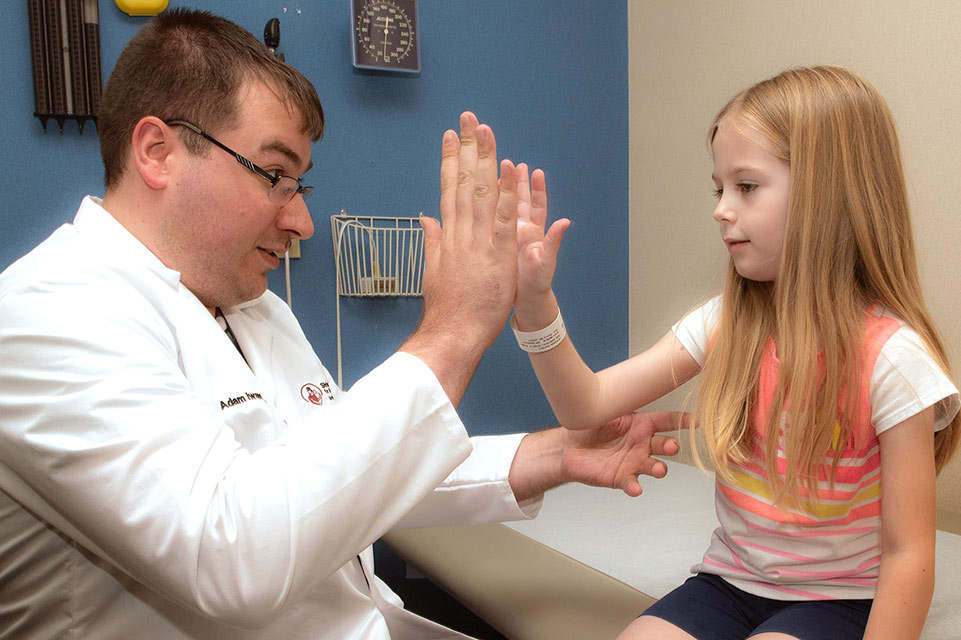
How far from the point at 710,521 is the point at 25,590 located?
1464mm

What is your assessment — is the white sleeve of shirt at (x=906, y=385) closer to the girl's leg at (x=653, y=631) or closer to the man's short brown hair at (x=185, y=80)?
the girl's leg at (x=653, y=631)

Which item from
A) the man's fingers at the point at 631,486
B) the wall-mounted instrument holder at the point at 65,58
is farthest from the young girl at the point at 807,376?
the wall-mounted instrument holder at the point at 65,58

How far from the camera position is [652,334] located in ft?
9.11

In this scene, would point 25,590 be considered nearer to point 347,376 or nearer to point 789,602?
point 789,602

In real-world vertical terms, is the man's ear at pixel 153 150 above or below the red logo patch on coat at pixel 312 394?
above

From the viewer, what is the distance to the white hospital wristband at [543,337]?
1138 millimetres

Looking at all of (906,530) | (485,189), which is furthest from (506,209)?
(906,530)

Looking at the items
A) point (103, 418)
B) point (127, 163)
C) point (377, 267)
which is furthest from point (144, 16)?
point (103, 418)

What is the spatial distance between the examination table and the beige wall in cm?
57

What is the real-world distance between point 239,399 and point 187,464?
0.27m

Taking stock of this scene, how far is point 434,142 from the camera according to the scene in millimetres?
2455

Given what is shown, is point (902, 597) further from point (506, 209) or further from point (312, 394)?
point (312, 394)

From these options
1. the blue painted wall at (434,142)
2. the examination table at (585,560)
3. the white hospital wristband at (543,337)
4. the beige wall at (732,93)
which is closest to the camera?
the white hospital wristband at (543,337)

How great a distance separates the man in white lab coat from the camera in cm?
77
